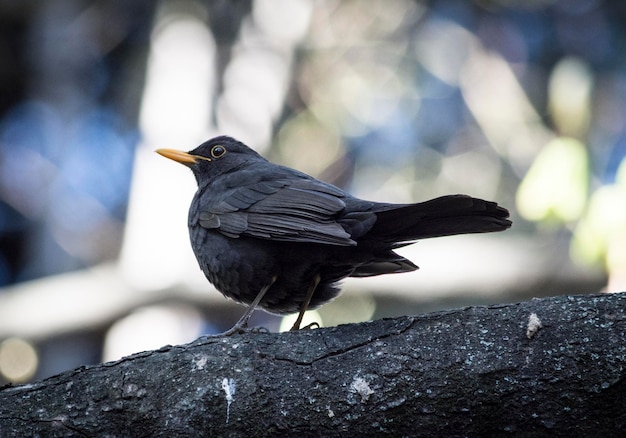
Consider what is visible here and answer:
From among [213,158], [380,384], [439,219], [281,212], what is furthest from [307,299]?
[380,384]

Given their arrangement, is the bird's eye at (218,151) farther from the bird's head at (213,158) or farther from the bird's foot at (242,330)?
the bird's foot at (242,330)

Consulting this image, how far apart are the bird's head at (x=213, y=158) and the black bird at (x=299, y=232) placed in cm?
44

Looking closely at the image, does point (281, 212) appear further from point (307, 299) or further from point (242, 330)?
point (242, 330)

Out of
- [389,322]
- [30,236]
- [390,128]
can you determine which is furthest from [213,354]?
[30,236]

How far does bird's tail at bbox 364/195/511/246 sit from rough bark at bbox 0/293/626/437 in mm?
686

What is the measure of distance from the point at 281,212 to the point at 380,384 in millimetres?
1622

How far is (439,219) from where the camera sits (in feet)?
13.6

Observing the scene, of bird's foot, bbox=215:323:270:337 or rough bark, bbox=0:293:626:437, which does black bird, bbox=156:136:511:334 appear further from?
rough bark, bbox=0:293:626:437

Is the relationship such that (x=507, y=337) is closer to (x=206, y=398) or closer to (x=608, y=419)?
(x=608, y=419)

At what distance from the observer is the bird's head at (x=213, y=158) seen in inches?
227

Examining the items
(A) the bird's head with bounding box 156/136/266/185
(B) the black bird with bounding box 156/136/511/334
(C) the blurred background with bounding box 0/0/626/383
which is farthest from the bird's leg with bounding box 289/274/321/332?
(C) the blurred background with bounding box 0/0/626/383

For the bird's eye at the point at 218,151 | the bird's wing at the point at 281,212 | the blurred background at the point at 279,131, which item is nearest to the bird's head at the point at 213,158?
the bird's eye at the point at 218,151

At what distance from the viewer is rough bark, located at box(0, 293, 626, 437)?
311 cm

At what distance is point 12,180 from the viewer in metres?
11.8
